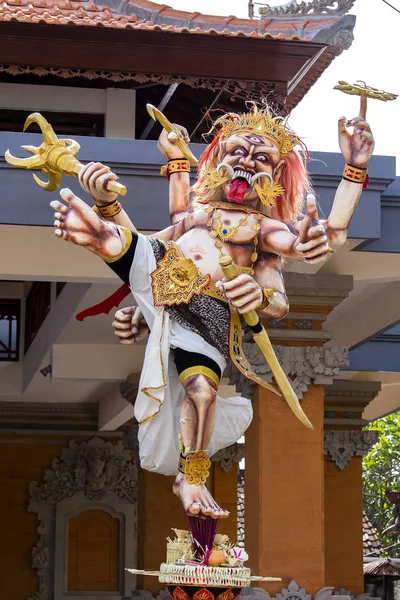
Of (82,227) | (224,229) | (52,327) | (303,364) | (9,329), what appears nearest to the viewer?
(82,227)

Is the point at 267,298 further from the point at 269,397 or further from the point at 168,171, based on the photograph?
the point at 269,397

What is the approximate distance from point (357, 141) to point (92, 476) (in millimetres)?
11299

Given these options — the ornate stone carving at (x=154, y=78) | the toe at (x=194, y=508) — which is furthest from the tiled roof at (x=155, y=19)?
the toe at (x=194, y=508)

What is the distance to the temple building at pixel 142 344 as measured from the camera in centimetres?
797

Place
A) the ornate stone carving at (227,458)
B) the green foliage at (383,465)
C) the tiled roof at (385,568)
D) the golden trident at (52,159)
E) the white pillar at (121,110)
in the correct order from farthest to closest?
the green foliage at (383,465), the ornate stone carving at (227,458), the tiled roof at (385,568), the white pillar at (121,110), the golden trident at (52,159)

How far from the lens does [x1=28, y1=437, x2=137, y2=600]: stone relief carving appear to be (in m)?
15.9

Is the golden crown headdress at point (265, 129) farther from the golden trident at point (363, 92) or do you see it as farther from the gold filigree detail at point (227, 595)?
the gold filigree detail at point (227, 595)

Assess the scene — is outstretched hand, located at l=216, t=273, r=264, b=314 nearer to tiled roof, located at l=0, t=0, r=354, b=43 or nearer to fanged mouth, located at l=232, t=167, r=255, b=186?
fanged mouth, located at l=232, t=167, r=255, b=186

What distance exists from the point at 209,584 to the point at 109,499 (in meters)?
11.4

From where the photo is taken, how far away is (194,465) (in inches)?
200

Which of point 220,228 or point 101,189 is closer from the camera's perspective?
point 101,189

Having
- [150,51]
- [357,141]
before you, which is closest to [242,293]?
[357,141]

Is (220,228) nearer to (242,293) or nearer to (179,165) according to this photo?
(242,293)

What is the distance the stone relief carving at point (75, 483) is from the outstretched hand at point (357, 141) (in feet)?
36.6
